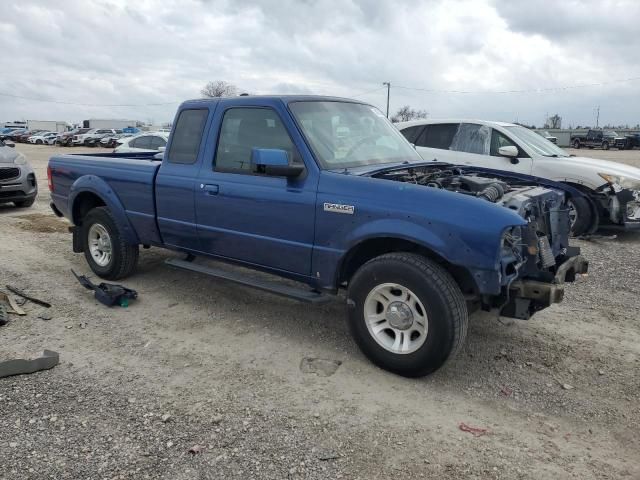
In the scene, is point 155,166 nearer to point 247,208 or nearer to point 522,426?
point 247,208

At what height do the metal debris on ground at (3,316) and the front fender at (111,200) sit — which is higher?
the front fender at (111,200)

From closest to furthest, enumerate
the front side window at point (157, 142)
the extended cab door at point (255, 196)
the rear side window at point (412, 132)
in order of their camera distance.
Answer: the extended cab door at point (255, 196) → the rear side window at point (412, 132) → the front side window at point (157, 142)

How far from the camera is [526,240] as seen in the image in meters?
3.68

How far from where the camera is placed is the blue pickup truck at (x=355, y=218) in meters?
3.48

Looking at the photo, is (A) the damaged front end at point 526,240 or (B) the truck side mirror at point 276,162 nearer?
(A) the damaged front end at point 526,240

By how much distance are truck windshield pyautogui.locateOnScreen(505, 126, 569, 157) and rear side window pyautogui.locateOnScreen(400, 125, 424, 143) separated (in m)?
1.51

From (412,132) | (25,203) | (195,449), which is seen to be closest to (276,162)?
(195,449)

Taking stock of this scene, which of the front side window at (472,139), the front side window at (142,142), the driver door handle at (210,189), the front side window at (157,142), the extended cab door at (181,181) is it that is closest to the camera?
the driver door handle at (210,189)

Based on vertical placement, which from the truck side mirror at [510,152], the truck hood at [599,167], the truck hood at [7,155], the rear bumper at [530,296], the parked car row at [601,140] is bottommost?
the rear bumper at [530,296]

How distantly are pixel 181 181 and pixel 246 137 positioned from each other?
81cm

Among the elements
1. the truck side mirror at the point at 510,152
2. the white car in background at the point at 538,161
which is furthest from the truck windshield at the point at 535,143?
the truck side mirror at the point at 510,152

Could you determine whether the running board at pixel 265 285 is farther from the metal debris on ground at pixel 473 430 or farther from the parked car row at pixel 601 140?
the parked car row at pixel 601 140

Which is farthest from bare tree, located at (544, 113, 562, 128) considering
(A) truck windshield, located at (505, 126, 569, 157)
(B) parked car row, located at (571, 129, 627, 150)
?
(A) truck windshield, located at (505, 126, 569, 157)

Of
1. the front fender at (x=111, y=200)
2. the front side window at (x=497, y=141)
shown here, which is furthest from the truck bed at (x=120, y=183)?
the front side window at (x=497, y=141)
